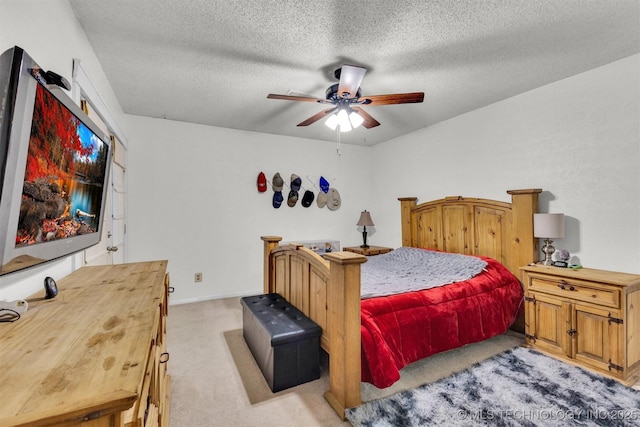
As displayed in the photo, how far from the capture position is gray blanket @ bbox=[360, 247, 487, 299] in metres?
2.38

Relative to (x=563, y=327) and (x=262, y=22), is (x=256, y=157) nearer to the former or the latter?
(x=262, y=22)

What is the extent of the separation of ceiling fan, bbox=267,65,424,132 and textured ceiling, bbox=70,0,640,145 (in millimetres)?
186

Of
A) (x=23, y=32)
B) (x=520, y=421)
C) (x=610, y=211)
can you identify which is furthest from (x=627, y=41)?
(x=23, y=32)

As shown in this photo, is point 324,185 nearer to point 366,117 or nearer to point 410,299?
point 366,117

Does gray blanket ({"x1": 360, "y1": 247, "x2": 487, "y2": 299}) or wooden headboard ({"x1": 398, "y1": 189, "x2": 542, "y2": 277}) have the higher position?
wooden headboard ({"x1": 398, "y1": 189, "x2": 542, "y2": 277})

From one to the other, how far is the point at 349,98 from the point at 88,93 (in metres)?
1.87

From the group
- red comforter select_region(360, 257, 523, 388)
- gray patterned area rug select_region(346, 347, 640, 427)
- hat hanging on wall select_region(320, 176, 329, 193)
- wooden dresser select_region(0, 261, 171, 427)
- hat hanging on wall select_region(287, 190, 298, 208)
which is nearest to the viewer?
wooden dresser select_region(0, 261, 171, 427)

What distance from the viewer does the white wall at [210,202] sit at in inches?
145

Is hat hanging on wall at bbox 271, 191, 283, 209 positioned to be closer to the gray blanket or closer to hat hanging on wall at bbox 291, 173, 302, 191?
hat hanging on wall at bbox 291, 173, 302, 191

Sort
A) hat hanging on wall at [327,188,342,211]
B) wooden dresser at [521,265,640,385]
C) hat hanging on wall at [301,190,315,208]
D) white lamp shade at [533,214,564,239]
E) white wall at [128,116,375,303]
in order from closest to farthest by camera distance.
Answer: wooden dresser at [521,265,640,385], white lamp shade at [533,214,564,239], white wall at [128,116,375,303], hat hanging on wall at [301,190,315,208], hat hanging on wall at [327,188,342,211]

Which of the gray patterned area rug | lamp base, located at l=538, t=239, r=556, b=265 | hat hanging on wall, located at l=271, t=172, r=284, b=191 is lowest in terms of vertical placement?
the gray patterned area rug

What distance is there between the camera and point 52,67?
143 cm

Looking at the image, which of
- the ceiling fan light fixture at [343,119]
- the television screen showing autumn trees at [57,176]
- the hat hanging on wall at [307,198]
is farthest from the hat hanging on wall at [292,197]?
the television screen showing autumn trees at [57,176]

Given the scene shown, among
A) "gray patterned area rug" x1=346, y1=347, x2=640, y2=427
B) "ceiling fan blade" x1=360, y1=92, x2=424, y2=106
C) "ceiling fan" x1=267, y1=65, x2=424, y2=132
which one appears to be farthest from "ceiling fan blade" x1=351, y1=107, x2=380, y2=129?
"gray patterned area rug" x1=346, y1=347, x2=640, y2=427
